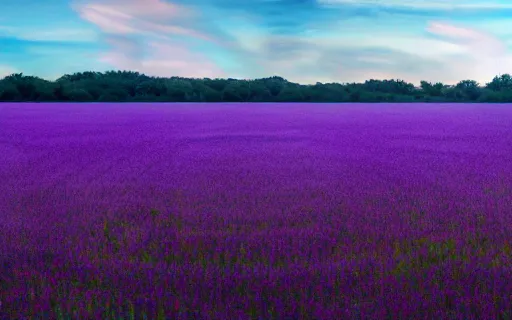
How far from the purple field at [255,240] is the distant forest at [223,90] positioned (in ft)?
135

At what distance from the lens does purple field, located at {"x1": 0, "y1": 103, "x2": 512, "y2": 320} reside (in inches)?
112

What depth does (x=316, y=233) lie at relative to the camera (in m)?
4.06

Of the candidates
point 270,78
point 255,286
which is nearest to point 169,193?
point 255,286

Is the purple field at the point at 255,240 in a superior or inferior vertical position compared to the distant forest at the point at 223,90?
inferior

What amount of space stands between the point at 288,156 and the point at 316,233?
18.2 ft

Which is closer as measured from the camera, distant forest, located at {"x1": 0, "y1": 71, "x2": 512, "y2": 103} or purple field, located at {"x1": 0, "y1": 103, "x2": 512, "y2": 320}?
purple field, located at {"x1": 0, "y1": 103, "x2": 512, "y2": 320}

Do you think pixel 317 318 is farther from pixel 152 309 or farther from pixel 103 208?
pixel 103 208

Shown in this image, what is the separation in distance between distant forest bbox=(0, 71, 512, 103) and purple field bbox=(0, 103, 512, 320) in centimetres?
4121

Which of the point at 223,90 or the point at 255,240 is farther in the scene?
the point at 223,90

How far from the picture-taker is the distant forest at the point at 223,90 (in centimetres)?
4678

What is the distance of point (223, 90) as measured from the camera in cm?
5222

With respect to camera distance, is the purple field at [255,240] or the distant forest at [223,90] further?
the distant forest at [223,90]

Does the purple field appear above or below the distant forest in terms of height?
below

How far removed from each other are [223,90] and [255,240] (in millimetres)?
49051
